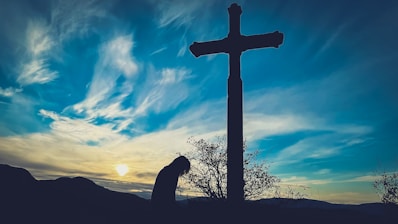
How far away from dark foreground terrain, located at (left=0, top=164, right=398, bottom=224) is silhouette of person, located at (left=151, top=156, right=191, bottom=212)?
18.5 inches

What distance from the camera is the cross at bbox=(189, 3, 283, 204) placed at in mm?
7117

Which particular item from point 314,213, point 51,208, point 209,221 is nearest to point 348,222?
point 314,213

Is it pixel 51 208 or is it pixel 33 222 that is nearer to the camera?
pixel 33 222

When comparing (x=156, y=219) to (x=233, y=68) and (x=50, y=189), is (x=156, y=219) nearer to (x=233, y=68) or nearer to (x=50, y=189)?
(x=233, y=68)

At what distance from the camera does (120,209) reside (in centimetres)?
1563

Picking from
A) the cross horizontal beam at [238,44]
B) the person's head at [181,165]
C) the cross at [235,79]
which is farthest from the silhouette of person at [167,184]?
the cross horizontal beam at [238,44]

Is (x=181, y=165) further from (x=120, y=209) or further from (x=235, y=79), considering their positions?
(x=235, y=79)

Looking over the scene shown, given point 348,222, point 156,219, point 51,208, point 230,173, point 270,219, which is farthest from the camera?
point 51,208

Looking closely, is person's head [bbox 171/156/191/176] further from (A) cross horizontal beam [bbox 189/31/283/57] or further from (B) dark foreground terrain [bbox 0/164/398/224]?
(A) cross horizontal beam [bbox 189/31/283/57]

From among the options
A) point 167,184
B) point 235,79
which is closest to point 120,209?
point 167,184

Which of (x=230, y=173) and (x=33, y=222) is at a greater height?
(x=230, y=173)

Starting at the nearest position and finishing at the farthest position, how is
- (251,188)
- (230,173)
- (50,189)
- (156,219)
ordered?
(230,173), (156,219), (251,188), (50,189)

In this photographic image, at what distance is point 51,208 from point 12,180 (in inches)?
213

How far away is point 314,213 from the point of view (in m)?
9.73
